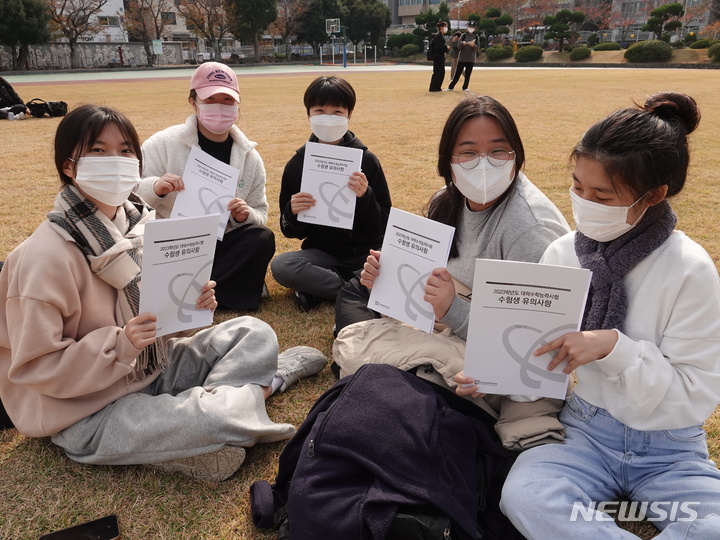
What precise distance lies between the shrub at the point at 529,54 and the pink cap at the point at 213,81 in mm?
38043

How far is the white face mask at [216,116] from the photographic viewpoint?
3518mm

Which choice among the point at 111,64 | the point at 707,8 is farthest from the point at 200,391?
the point at 707,8

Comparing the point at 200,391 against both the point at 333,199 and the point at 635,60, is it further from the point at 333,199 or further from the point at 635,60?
the point at 635,60

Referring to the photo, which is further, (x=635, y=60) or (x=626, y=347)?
(x=635, y=60)

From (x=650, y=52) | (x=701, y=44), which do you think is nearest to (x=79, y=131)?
(x=650, y=52)

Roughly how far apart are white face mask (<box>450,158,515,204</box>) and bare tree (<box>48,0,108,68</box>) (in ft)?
137

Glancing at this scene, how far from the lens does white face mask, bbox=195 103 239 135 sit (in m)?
3.52

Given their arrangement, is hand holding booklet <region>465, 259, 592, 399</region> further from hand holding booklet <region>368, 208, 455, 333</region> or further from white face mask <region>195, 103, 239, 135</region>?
white face mask <region>195, 103, 239, 135</region>

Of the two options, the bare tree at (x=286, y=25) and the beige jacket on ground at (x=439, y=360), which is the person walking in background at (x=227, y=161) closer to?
the beige jacket on ground at (x=439, y=360)

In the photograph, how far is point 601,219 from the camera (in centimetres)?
186

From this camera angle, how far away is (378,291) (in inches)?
96.0

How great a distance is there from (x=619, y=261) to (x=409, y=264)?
78cm

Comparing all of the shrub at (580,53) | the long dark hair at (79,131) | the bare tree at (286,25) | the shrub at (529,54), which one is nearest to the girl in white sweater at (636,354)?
the long dark hair at (79,131)

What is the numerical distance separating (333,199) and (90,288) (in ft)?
5.23
